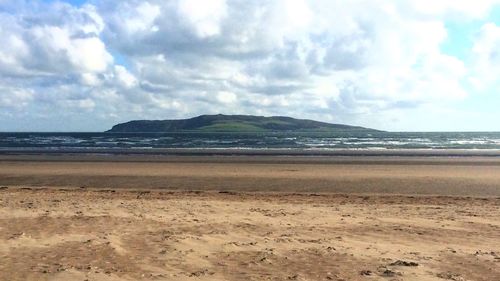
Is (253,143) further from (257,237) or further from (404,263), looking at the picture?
(404,263)

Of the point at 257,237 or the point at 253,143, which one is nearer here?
the point at 257,237

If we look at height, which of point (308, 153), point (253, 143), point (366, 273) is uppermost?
point (253, 143)

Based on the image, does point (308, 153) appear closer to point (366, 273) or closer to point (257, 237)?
point (257, 237)

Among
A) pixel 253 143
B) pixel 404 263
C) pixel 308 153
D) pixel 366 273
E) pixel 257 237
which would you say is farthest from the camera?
pixel 253 143

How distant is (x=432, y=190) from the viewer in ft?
74.6

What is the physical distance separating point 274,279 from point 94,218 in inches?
274

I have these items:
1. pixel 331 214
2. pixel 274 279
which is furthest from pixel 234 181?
pixel 274 279

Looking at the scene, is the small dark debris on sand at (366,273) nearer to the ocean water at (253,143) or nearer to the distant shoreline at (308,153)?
the distant shoreline at (308,153)

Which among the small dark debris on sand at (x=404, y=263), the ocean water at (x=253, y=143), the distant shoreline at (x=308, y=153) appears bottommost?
the small dark debris on sand at (x=404, y=263)

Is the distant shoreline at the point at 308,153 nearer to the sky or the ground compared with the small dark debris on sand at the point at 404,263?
nearer to the sky

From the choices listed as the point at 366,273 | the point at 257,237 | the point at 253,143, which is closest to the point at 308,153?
the point at 253,143

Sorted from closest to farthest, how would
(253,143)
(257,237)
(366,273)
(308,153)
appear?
(366,273)
(257,237)
(308,153)
(253,143)

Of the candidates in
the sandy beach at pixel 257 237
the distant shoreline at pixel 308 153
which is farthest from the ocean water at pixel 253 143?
the sandy beach at pixel 257 237

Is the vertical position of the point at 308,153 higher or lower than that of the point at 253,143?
lower
